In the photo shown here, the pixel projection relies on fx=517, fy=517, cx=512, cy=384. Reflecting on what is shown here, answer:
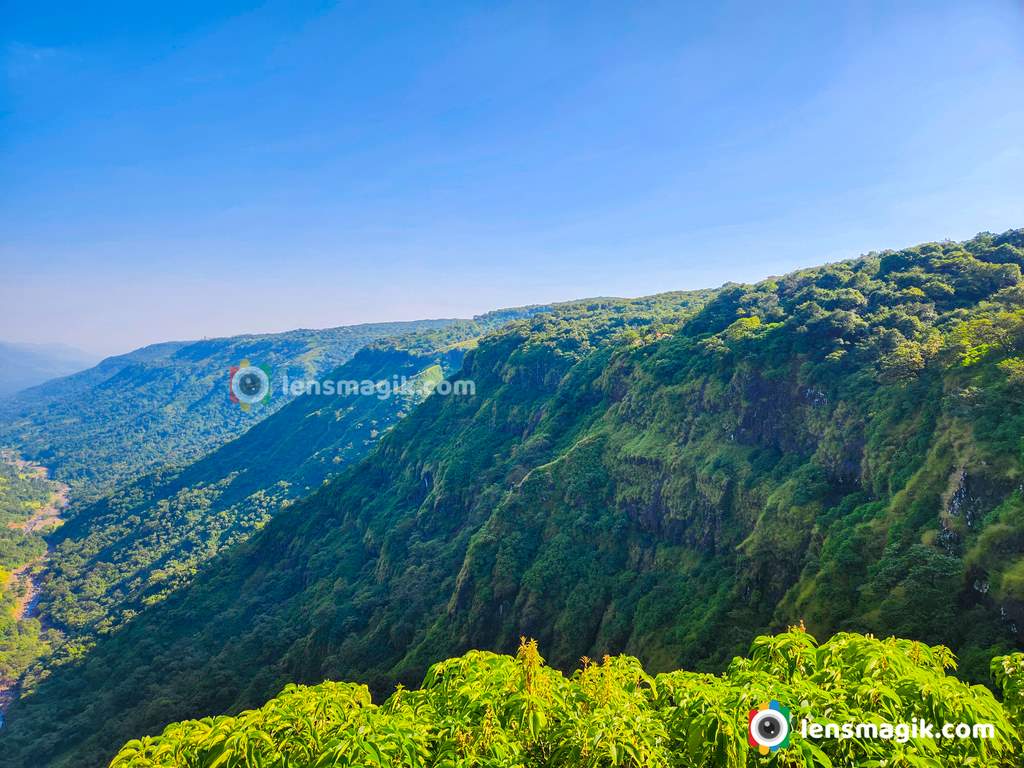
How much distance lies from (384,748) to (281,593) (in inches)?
4003

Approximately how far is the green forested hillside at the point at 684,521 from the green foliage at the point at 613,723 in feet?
73.3

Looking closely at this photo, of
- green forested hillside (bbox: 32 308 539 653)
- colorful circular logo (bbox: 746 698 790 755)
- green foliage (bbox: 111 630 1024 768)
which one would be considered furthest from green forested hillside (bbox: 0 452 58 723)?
colorful circular logo (bbox: 746 698 790 755)

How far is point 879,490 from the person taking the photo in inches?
Result: 1401

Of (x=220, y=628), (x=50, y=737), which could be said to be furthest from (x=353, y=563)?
(x=50, y=737)

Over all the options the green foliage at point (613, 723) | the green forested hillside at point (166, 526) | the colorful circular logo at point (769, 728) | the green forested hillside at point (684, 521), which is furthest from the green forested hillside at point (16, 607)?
the colorful circular logo at point (769, 728)

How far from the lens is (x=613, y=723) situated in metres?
7.38

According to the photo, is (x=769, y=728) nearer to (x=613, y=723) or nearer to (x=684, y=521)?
(x=613, y=723)

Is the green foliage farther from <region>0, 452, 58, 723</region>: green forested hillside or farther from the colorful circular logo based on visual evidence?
<region>0, 452, 58, 723</region>: green forested hillside

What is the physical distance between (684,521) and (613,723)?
45.5 m

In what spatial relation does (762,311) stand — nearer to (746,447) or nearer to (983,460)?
(746,447)

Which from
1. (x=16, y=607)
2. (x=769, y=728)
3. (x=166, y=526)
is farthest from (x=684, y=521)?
(x=166, y=526)

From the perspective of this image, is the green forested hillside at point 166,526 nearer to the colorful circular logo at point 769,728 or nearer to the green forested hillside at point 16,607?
the green forested hillside at point 16,607

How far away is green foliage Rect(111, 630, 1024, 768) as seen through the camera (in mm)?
6855

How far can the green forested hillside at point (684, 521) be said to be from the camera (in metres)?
30.6
